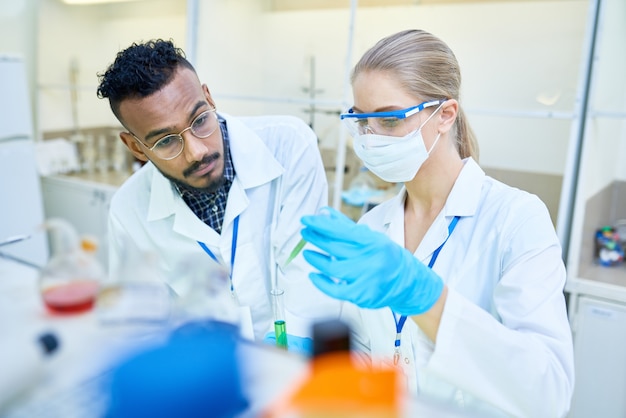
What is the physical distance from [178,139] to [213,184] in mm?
197

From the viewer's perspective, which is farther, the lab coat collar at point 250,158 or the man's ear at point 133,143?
the lab coat collar at point 250,158

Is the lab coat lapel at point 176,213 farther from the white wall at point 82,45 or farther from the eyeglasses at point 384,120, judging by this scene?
the white wall at point 82,45

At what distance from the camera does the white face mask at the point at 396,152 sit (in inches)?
50.0

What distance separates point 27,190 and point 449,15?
3302mm

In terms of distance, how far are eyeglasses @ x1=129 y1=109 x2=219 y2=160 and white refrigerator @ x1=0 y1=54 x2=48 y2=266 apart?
8.67ft

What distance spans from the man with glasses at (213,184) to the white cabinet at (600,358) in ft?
4.47

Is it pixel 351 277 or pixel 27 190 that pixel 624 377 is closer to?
pixel 351 277

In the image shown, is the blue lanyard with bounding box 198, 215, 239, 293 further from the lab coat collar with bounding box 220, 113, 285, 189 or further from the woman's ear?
the woman's ear

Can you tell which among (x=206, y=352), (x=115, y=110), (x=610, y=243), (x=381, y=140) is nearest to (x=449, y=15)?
(x=610, y=243)

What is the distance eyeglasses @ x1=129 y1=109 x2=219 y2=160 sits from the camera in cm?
140

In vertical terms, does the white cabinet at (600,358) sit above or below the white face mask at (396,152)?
below

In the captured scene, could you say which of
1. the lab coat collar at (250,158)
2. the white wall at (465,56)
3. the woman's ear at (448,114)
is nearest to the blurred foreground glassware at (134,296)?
the woman's ear at (448,114)

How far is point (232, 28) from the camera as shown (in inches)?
149

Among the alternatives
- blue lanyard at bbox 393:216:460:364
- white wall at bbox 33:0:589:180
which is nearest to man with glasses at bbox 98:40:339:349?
blue lanyard at bbox 393:216:460:364
